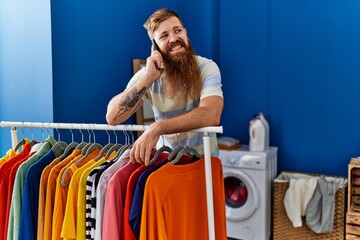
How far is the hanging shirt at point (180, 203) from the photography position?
1.32m

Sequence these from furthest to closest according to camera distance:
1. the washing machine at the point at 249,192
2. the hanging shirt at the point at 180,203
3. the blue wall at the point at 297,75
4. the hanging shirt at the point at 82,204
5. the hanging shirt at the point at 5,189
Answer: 1. the blue wall at the point at 297,75
2. the washing machine at the point at 249,192
3. the hanging shirt at the point at 5,189
4. the hanging shirt at the point at 82,204
5. the hanging shirt at the point at 180,203

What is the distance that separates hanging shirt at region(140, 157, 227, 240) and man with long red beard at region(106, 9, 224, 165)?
0.77 feet

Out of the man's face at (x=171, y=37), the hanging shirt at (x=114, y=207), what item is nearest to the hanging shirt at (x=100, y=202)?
the hanging shirt at (x=114, y=207)

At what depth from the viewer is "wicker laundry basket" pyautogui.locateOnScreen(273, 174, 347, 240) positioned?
3244mm

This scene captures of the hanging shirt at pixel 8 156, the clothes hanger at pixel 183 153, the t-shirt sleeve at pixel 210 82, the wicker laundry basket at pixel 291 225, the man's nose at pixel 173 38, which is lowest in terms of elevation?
the wicker laundry basket at pixel 291 225

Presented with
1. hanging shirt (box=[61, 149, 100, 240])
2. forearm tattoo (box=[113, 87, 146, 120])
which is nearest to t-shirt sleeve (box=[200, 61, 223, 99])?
forearm tattoo (box=[113, 87, 146, 120])

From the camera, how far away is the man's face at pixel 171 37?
6.25 ft

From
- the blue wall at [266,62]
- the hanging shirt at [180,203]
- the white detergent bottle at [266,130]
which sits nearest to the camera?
the hanging shirt at [180,203]

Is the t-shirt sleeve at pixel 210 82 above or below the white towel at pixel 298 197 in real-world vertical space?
above

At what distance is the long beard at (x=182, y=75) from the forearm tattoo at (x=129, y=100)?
28 cm

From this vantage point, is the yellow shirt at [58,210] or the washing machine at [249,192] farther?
the washing machine at [249,192]

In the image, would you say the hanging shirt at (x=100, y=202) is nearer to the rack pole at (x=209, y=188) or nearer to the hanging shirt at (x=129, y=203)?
the hanging shirt at (x=129, y=203)

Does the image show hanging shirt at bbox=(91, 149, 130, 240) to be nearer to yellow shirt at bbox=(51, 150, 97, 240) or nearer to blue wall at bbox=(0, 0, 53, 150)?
yellow shirt at bbox=(51, 150, 97, 240)

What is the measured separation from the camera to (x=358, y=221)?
3066 mm
